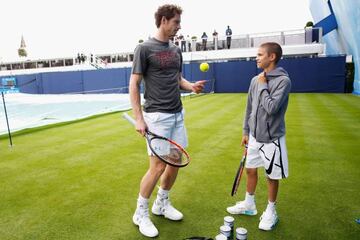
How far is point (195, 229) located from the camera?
2.91 meters

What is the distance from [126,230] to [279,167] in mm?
1573

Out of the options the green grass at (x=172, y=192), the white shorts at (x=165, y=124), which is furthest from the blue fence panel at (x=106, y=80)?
the white shorts at (x=165, y=124)

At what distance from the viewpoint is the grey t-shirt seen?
2680 millimetres

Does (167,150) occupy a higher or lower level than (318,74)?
higher

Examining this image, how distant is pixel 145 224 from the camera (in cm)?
285

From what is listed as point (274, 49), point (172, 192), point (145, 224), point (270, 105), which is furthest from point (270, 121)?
point (172, 192)

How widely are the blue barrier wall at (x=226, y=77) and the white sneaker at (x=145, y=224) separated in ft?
60.6

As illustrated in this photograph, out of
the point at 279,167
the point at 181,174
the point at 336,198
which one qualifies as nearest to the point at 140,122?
the point at 279,167

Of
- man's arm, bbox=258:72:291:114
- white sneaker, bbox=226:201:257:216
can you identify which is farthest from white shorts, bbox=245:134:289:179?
white sneaker, bbox=226:201:257:216

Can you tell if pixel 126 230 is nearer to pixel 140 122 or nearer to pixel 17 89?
pixel 140 122

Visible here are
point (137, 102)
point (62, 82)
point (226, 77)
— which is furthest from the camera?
point (62, 82)

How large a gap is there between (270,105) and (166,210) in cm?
150

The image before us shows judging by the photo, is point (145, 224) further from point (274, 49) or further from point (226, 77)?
point (226, 77)

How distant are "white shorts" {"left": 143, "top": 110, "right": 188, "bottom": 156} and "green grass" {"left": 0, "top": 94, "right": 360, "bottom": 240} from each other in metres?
0.91
